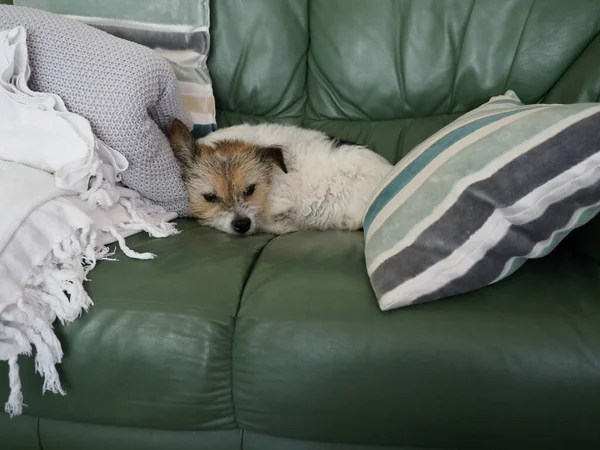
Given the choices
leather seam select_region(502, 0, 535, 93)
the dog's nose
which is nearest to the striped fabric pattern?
the dog's nose

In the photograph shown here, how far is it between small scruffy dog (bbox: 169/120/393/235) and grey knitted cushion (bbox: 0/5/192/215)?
20 cm

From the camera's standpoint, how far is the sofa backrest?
187 centimetres

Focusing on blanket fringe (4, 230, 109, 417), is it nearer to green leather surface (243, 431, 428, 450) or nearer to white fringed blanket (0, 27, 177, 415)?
white fringed blanket (0, 27, 177, 415)

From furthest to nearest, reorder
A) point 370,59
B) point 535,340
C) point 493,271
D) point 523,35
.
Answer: point 370,59 → point 523,35 → point 493,271 → point 535,340

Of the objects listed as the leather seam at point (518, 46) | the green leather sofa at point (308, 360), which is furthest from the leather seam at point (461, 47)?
the green leather sofa at point (308, 360)

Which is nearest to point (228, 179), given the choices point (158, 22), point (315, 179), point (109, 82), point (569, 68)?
point (315, 179)

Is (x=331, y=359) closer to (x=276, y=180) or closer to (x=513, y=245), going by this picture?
(x=513, y=245)

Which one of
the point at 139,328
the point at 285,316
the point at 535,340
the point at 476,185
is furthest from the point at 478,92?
the point at 139,328

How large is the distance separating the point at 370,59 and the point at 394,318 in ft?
4.25

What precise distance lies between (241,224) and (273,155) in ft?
0.97

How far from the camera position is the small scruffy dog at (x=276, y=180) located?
1.82 metres

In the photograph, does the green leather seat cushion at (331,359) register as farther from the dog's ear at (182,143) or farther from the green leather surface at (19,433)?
the dog's ear at (182,143)

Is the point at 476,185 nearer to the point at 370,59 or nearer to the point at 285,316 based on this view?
the point at 285,316

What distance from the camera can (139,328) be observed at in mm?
1150
